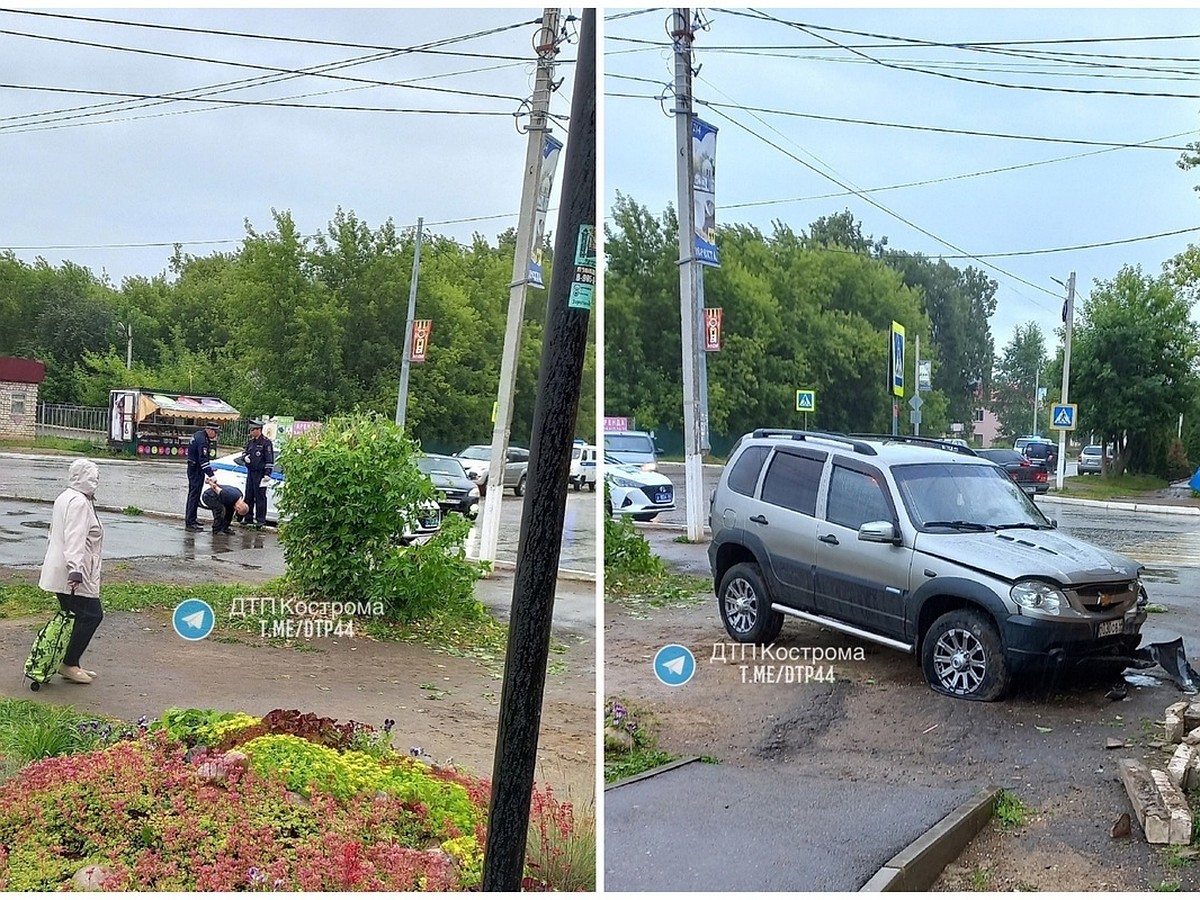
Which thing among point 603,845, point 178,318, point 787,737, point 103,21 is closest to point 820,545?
point 787,737

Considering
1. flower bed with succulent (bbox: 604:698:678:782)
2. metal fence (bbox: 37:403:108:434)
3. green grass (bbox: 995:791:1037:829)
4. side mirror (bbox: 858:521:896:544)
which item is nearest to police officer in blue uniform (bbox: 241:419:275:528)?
metal fence (bbox: 37:403:108:434)

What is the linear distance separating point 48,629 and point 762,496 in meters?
2.80

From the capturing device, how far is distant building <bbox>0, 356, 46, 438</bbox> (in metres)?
4.59

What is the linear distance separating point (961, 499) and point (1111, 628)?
0.69 meters

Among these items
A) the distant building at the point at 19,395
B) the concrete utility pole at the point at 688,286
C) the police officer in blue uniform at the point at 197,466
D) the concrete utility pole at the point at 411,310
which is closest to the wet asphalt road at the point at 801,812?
the concrete utility pole at the point at 688,286

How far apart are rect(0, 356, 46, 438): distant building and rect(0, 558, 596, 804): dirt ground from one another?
567 millimetres

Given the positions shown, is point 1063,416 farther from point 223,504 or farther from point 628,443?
point 223,504

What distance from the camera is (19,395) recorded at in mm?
4633

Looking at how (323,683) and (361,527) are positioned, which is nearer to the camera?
(323,683)

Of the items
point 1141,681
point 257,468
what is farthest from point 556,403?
point 1141,681

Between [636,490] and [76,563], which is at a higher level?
[636,490]

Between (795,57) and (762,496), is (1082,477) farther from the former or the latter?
(795,57)

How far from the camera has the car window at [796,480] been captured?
4.42 m

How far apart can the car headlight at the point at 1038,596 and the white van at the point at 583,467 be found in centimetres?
163
